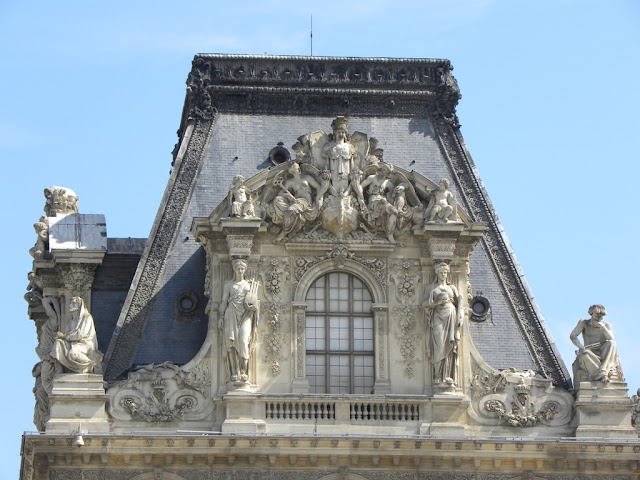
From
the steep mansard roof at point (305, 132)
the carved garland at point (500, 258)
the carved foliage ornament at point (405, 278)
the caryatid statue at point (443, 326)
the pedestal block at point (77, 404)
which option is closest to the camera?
the pedestal block at point (77, 404)

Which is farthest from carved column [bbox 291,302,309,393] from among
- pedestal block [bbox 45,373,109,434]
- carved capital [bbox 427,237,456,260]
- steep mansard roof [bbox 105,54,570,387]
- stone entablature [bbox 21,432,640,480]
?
pedestal block [bbox 45,373,109,434]

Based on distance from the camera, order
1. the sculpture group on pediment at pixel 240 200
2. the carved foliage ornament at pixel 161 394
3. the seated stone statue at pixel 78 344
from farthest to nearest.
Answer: the sculpture group on pediment at pixel 240 200 → the seated stone statue at pixel 78 344 → the carved foliage ornament at pixel 161 394

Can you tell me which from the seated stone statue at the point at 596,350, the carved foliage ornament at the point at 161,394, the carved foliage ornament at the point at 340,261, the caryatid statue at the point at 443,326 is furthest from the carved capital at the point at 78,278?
the seated stone statue at the point at 596,350

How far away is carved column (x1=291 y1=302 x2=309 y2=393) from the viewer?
52.5 m

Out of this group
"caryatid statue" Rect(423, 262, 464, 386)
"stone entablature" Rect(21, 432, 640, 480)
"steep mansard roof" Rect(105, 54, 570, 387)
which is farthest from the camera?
"steep mansard roof" Rect(105, 54, 570, 387)

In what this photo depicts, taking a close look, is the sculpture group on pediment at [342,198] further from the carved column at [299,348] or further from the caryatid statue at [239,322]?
the carved column at [299,348]

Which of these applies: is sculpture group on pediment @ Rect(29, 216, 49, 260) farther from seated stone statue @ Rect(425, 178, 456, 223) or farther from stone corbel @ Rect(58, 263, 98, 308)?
seated stone statue @ Rect(425, 178, 456, 223)

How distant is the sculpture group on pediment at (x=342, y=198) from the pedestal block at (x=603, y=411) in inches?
198

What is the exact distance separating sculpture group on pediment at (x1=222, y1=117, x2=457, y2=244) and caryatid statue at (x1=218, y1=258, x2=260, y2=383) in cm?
156

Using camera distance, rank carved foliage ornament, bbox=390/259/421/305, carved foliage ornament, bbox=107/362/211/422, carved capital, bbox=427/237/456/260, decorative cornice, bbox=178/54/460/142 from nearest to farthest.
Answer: carved foliage ornament, bbox=107/362/211/422 → carved capital, bbox=427/237/456/260 → carved foliage ornament, bbox=390/259/421/305 → decorative cornice, bbox=178/54/460/142

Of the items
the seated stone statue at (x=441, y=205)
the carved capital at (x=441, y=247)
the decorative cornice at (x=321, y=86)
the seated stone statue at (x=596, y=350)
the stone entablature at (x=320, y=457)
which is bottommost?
the stone entablature at (x=320, y=457)

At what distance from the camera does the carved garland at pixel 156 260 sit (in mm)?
53406

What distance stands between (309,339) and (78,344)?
5237 mm

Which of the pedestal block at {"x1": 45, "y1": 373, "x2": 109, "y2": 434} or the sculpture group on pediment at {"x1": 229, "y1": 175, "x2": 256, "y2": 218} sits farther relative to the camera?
the sculpture group on pediment at {"x1": 229, "y1": 175, "x2": 256, "y2": 218}
